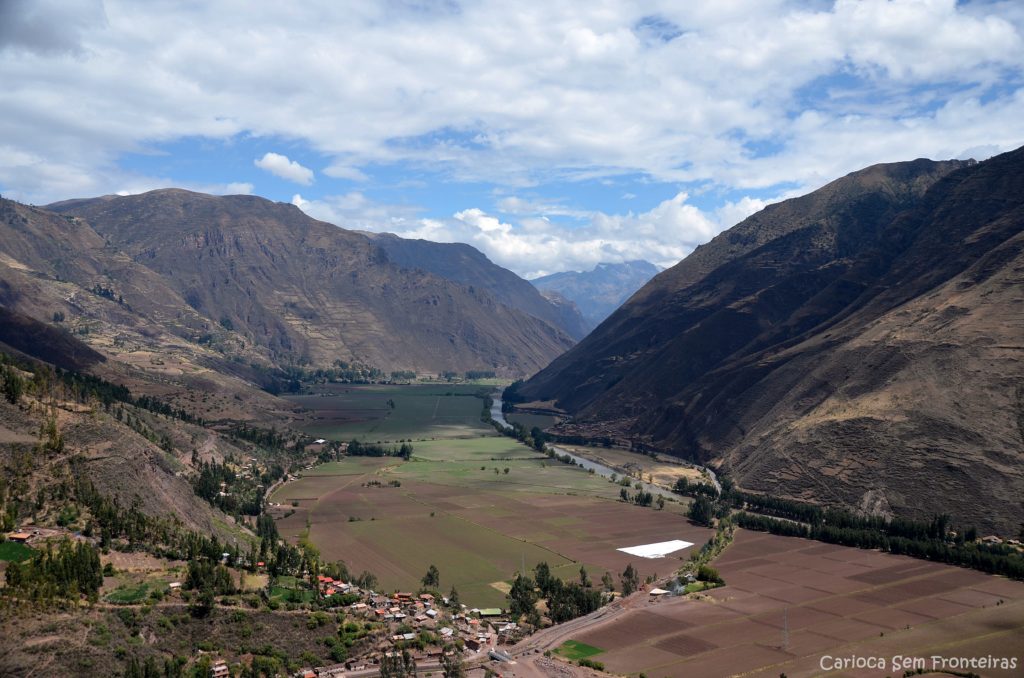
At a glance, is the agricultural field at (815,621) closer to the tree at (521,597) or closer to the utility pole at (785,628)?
the utility pole at (785,628)

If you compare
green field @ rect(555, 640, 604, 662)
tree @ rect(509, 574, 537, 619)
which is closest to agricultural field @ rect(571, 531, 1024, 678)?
green field @ rect(555, 640, 604, 662)

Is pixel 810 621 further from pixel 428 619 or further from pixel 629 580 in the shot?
pixel 428 619

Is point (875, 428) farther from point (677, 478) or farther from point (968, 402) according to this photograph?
point (677, 478)

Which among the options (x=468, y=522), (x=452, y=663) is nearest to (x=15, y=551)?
(x=452, y=663)

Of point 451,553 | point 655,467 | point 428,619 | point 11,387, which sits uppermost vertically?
point 11,387

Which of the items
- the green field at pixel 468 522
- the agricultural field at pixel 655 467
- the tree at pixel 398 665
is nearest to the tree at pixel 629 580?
the green field at pixel 468 522

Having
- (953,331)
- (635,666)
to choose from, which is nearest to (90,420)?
(635,666)

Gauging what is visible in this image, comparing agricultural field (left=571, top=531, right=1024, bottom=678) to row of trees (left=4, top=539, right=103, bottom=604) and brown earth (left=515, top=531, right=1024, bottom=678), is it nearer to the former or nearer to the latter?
brown earth (left=515, top=531, right=1024, bottom=678)
